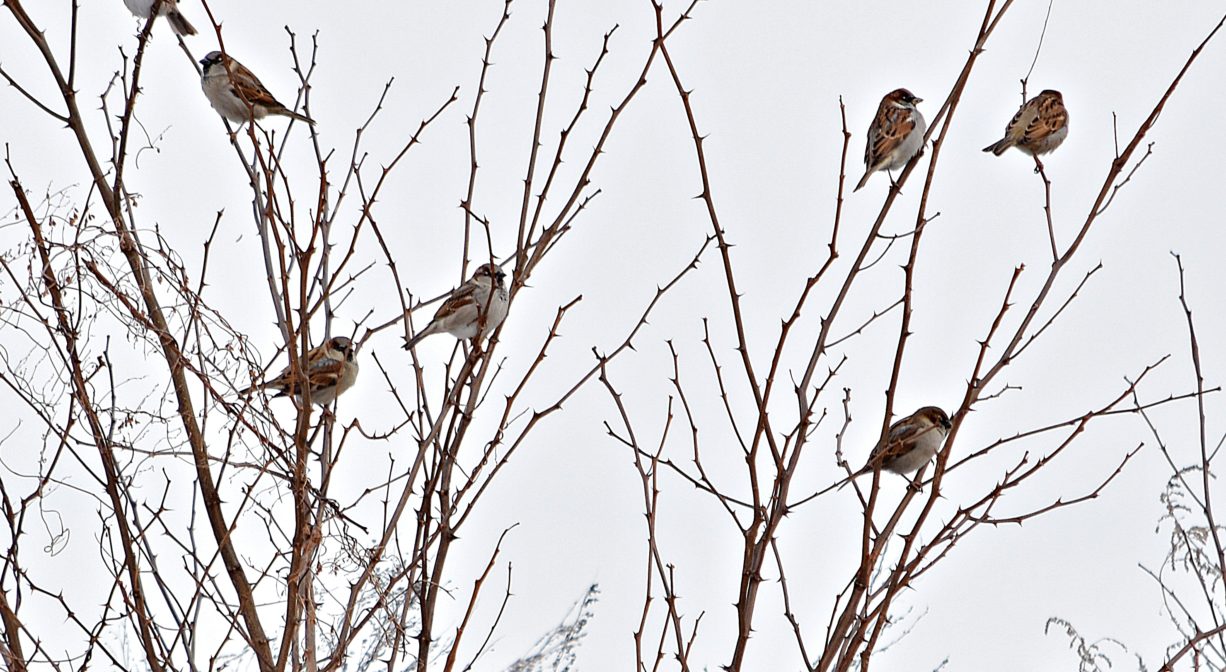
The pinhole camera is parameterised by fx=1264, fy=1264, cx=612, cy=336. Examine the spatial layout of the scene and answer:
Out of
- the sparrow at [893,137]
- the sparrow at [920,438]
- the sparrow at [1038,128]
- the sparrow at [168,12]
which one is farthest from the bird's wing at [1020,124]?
the sparrow at [168,12]

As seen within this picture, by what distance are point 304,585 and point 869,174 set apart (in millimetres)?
2889

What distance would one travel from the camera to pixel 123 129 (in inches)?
78.4

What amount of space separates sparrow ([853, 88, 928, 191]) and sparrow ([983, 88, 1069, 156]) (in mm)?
605

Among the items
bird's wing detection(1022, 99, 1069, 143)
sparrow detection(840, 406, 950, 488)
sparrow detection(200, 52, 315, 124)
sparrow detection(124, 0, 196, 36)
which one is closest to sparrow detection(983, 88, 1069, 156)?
bird's wing detection(1022, 99, 1069, 143)

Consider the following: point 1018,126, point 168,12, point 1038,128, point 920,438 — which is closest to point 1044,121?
point 1038,128

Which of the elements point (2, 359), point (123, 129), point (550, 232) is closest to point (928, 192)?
point (550, 232)

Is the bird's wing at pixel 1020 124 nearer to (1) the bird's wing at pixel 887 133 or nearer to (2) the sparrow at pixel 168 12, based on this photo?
(1) the bird's wing at pixel 887 133

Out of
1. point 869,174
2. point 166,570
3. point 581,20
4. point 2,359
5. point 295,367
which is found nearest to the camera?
point 295,367

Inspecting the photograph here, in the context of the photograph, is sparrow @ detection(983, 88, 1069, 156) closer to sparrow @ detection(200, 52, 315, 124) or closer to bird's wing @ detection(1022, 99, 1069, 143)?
bird's wing @ detection(1022, 99, 1069, 143)

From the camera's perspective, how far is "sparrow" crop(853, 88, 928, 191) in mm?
4082

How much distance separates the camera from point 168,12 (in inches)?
150

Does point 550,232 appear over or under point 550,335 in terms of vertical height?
over

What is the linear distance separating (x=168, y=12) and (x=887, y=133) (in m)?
2.26

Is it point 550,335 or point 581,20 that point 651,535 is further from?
point 581,20
